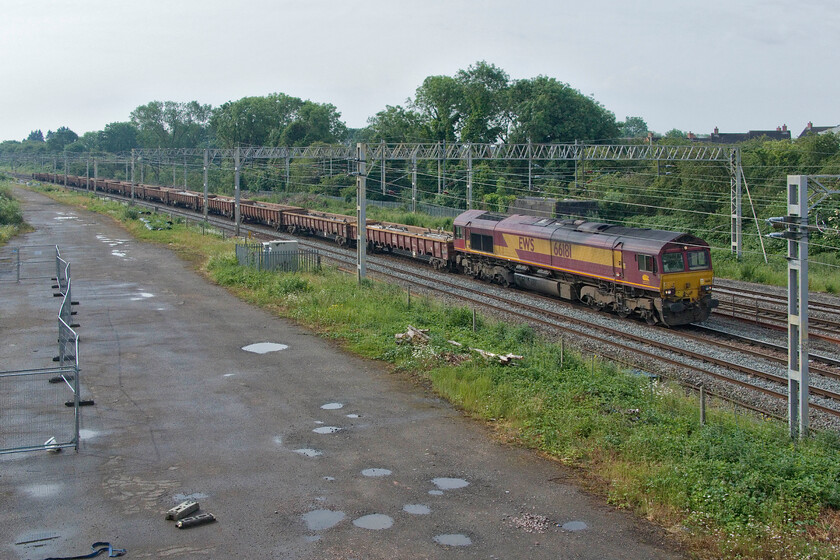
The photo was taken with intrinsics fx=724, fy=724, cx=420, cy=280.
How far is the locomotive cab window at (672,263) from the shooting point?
2316 centimetres

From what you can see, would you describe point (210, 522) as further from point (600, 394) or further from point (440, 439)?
point (600, 394)

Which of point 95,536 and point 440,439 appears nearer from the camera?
point 95,536

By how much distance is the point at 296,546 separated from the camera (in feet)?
30.1

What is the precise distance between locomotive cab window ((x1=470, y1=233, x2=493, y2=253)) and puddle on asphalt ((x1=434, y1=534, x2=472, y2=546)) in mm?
22894

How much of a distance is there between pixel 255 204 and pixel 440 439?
4973 centimetres

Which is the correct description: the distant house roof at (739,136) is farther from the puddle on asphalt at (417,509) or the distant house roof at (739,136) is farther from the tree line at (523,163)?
the puddle on asphalt at (417,509)

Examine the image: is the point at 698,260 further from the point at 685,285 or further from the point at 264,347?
the point at 264,347

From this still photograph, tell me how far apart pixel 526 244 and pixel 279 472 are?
63.6 ft

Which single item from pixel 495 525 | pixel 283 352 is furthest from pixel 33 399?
pixel 495 525

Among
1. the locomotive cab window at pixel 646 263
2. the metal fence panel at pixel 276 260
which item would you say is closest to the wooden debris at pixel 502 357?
the locomotive cab window at pixel 646 263

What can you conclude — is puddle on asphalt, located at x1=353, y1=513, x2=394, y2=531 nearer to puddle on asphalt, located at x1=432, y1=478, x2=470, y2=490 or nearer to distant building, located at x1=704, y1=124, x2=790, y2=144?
puddle on asphalt, located at x1=432, y1=478, x2=470, y2=490

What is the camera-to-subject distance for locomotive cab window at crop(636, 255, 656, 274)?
76.3ft

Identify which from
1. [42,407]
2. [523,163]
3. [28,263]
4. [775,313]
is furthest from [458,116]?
[42,407]

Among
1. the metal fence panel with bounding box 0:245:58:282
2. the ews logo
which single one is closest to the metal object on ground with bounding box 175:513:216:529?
the ews logo
